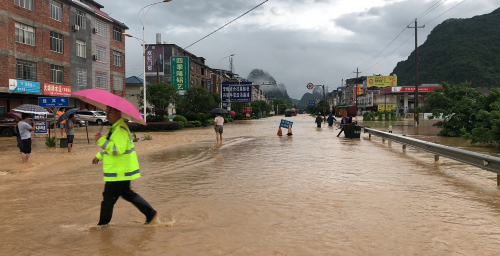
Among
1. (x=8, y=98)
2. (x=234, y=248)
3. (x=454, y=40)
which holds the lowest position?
(x=234, y=248)

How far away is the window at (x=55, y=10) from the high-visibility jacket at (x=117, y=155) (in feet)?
114

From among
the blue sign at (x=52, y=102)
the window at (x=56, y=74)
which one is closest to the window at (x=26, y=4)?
the window at (x=56, y=74)

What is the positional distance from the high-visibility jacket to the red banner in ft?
106

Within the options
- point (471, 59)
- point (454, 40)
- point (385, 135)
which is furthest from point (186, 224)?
point (454, 40)

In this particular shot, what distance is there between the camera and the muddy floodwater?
4504 mm

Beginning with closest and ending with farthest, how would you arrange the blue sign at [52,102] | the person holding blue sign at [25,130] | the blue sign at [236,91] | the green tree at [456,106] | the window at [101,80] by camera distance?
the person holding blue sign at [25,130] → the blue sign at [52,102] → the green tree at [456,106] → the window at [101,80] → the blue sign at [236,91]

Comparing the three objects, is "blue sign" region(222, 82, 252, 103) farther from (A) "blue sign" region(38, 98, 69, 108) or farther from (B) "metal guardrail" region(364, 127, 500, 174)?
(B) "metal guardrail" region(364, 127, 500, 174)

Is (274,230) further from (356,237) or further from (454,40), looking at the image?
(454,40)

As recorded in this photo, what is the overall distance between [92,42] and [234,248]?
40.4 metres

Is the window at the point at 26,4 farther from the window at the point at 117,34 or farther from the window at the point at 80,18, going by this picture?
the window at the point at 117,34

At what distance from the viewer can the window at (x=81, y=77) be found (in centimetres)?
3778

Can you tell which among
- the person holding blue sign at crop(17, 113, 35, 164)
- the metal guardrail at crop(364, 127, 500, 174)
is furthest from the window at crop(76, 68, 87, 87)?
the metal guardrail at crop(364, 127, 500, 174)

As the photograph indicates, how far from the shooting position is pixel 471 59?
317 feet

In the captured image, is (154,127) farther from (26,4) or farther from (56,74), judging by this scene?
(26,4)
